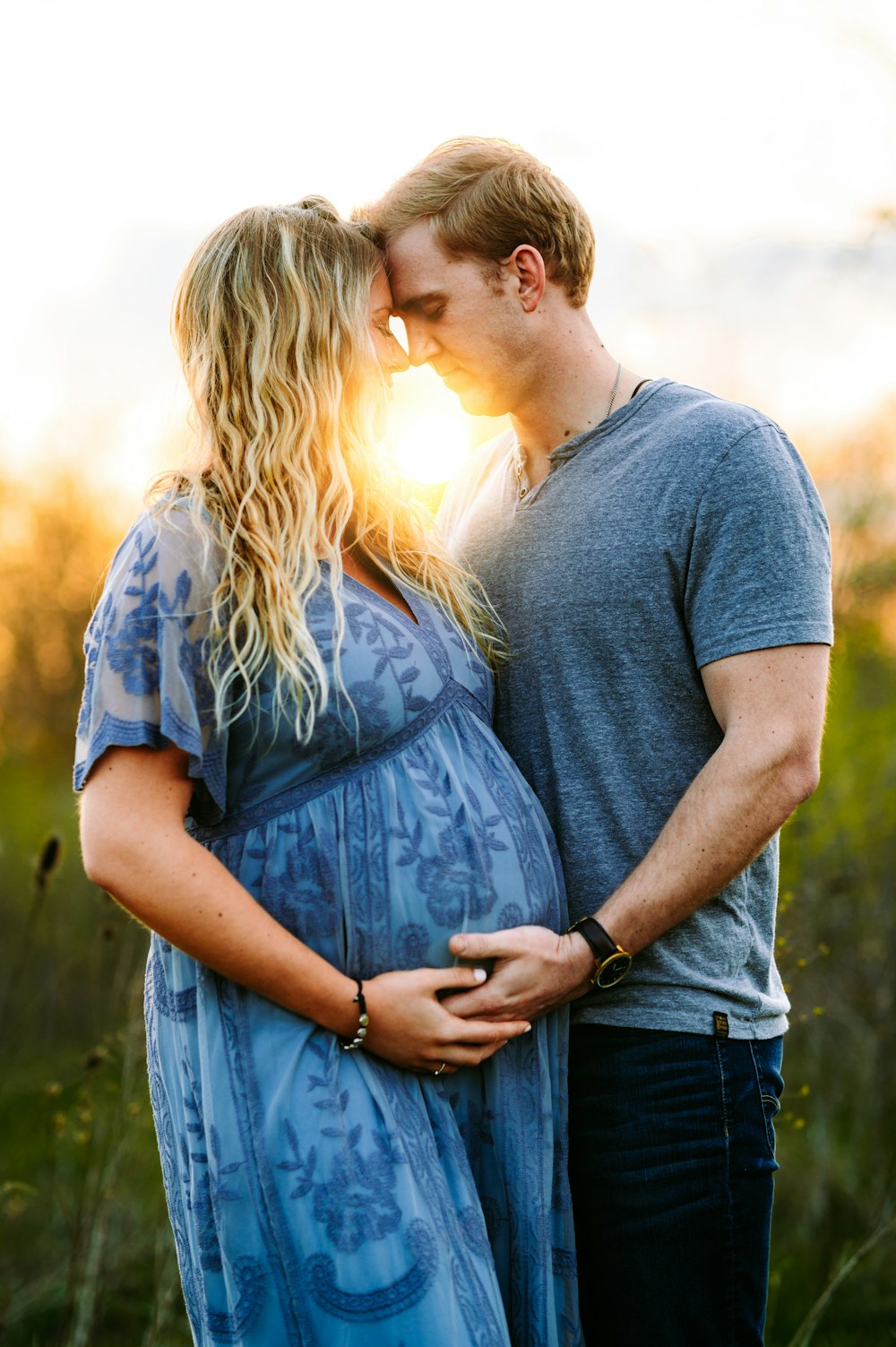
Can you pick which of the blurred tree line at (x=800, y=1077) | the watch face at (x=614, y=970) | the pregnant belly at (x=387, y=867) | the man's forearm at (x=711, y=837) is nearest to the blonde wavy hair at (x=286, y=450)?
the pregnant belly at (x=387, y=867)

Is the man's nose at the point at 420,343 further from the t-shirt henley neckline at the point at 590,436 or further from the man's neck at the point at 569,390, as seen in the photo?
the t-shirt henley neckline at the point at 590,436

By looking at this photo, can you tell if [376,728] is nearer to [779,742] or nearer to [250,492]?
[250,492]

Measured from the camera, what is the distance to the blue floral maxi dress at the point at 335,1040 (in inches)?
60.8

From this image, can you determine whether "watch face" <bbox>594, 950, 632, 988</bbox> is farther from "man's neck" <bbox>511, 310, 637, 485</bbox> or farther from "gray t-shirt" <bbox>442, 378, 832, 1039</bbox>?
"man's neck" <bbox>511, 310, 637, 485</bbox>

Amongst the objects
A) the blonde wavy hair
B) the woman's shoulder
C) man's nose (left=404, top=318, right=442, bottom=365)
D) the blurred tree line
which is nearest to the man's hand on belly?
the blonde wavy hair

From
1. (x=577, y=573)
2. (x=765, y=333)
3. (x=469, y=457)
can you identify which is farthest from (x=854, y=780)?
(x=577, y=573)

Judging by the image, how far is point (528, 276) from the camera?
7.37ft

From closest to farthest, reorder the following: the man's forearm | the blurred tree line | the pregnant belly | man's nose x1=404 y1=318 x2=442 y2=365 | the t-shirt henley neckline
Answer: the pregnant belly → the man's forearm → the t-shirt henley neckline → man's nose x1=404 y1=318 x2=442 y2=365 → the blurred tree line

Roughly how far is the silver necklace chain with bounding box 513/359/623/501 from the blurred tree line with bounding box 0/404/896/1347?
1143 mm

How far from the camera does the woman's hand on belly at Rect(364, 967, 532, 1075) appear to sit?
1.63 m

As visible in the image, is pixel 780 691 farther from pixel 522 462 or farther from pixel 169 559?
pixel 169 559

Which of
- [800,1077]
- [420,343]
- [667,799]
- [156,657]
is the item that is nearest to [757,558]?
[667,799]

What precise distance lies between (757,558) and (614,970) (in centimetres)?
68

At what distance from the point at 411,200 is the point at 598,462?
0.63 metres
